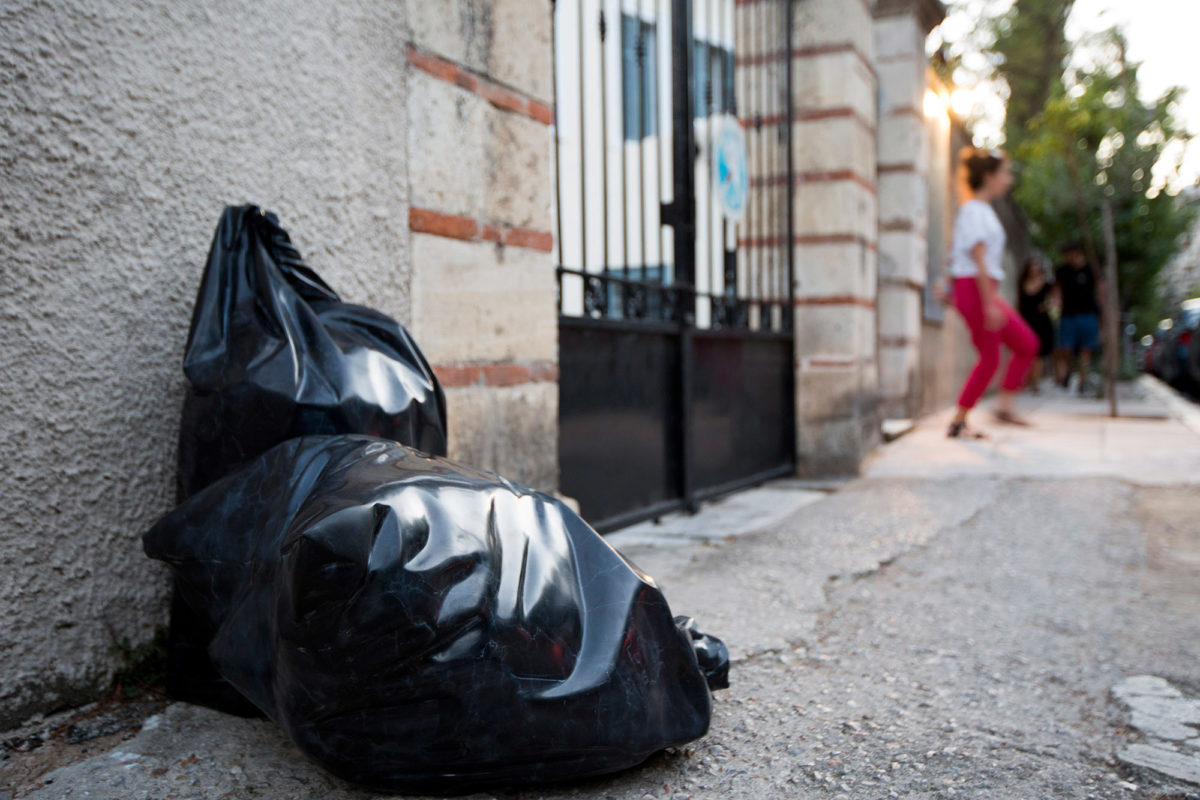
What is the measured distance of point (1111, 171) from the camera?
10.1 metres

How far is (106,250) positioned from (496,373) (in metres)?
1.15

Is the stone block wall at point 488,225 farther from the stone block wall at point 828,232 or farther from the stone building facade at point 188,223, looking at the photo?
the stone block wall at point 828,232

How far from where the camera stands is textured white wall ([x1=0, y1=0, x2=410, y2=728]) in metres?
1.60

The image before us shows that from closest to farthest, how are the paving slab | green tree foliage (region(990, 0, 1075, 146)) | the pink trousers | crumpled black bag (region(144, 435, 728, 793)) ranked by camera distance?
crumpled black bag (region(144, 435, 728, 793)) → the paving slab → the pink trousers → green tree foliage (region(990, 0, 1075, 146))

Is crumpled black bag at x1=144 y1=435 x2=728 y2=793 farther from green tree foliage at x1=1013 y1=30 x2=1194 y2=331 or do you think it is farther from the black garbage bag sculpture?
green tree foliage at x1=1013 y1=30 x2=1194 y2=331

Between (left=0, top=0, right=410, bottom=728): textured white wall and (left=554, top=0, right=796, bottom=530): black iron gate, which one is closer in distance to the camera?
(left=0, top=0, right=410, bottom=728): textured white wall

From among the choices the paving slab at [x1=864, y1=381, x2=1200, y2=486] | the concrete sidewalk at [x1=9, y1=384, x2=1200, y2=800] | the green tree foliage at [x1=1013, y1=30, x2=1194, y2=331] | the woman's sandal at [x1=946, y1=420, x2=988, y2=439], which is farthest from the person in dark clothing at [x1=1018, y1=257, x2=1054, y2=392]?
the concrete sidewalk at [x1=9, y1=384, x2=1200, y2=800]

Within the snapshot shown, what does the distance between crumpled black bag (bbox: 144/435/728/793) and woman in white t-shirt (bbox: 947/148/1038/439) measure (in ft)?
16.0

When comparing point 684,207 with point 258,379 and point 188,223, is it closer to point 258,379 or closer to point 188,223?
point 188,223

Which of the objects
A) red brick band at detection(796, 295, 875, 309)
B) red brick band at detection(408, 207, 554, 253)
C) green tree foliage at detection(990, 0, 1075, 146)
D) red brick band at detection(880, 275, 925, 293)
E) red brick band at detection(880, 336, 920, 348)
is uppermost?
green tree foliage at detection(990, 0, 1075, 146)

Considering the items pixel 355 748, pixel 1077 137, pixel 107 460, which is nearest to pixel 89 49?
pixel 107 460

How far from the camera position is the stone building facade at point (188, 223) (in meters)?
1.62

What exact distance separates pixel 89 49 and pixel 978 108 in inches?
981

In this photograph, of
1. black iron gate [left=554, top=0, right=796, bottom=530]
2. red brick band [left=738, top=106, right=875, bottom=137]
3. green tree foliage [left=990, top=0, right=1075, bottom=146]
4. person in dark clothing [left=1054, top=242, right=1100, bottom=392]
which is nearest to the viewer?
black iron gate [left=554, top=0, right=796, bottom=530]
